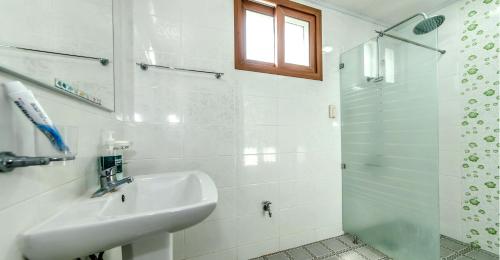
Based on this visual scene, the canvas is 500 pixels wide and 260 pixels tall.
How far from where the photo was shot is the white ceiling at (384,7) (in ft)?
5.77

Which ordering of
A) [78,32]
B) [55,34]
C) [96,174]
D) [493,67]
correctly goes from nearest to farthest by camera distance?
[55,34], [78,32], [96,174], [493,67]

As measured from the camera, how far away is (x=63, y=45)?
625 mm

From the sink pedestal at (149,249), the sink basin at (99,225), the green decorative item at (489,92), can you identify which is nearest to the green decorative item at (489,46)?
the green decorative item at (489,92)

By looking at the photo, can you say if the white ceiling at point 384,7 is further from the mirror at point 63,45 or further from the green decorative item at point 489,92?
the mirror at point 63,45

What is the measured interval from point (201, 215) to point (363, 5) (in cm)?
226

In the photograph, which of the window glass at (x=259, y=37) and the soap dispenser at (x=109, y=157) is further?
the window glass at (x=259, y=37)

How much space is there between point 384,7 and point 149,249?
260 cm

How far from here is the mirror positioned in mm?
422

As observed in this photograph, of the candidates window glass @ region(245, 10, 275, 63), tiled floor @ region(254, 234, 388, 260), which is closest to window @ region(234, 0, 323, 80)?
window glass @ region(245, 10, 275, 63)

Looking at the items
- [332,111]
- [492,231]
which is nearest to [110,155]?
[332,111]

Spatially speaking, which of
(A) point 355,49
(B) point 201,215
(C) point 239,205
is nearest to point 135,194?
(B) point 201,215

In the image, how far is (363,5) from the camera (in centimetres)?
180

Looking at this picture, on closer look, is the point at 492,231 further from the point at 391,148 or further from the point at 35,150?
the point at 35,150

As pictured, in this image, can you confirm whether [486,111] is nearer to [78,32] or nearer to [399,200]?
[399,200]
